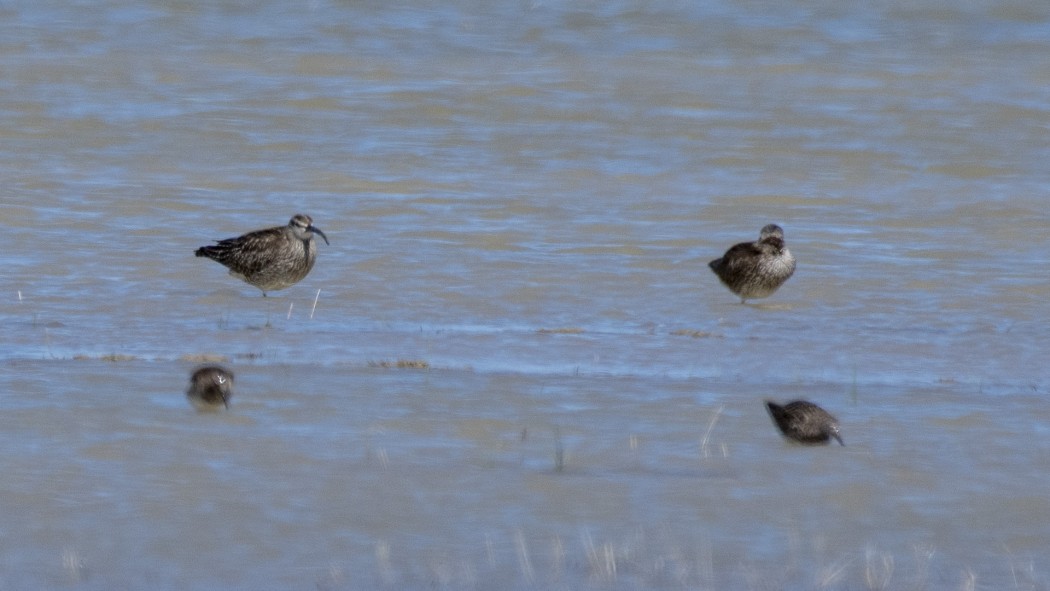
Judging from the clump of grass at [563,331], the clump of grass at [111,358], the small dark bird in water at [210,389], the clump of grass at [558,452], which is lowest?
the clump of grass at [563,331]

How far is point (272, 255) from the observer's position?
1278 cm

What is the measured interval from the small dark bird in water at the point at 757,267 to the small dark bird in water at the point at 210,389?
193 inches

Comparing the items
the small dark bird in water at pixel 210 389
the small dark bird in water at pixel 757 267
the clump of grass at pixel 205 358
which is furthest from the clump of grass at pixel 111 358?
the small dark bird in water at pixel 757 267

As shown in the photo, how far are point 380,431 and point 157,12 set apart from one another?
23.9m

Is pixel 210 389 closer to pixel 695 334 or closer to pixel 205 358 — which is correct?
pixel 205 358

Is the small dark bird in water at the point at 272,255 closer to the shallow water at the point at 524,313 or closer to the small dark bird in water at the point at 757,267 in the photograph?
the shallow water at the point at 524,313

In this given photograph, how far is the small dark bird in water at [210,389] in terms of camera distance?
27.9ft

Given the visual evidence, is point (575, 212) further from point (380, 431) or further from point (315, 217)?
point (380, 431)

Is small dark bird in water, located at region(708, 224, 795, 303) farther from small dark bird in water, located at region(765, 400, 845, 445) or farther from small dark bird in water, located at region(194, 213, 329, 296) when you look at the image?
small dark bird in water, located at region(765, 400, 845, 445)

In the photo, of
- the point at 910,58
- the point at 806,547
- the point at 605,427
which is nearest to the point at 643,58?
the point at 910,58

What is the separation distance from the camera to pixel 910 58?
2723 centimetres

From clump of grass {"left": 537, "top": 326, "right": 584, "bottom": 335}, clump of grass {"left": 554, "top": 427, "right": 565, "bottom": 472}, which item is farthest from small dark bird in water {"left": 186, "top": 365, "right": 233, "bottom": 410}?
clump of grass {"left": 537, "top": 326, "right": 584, "bottom": 335}

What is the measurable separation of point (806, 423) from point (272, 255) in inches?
225

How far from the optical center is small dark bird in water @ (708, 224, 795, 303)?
12602 mm
